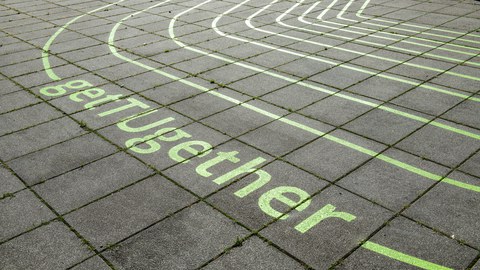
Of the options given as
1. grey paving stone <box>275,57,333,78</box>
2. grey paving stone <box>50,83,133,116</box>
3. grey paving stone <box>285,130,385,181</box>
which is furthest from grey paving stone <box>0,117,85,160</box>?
grey paving stone <box>275,57,333,78</box>

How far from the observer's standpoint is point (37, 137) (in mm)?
8055

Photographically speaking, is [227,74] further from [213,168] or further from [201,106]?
[213,168]

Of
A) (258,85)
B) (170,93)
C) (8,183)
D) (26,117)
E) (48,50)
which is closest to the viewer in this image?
(8,183)

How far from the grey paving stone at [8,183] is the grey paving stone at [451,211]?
5.75m

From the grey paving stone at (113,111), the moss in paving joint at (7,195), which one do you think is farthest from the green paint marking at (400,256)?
the grey paving stone at (113,111)

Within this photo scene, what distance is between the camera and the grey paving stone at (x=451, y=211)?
564 cm

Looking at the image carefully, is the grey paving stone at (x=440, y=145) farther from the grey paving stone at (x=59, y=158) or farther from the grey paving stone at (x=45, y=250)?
the grey paving stone at (x=45, y=250)

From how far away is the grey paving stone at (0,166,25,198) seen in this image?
657cm

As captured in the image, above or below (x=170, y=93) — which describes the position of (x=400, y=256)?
below

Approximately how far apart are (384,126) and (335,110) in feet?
3.51

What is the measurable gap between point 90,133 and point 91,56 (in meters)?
4.72

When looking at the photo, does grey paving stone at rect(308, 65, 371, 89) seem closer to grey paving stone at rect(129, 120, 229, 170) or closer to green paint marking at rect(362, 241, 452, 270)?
grey paving stone at rect(129, 120, 229, 170)

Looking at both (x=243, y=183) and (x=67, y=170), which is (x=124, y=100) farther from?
(x=243, y=183)

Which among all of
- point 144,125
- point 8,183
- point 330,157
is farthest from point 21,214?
point 330,157
